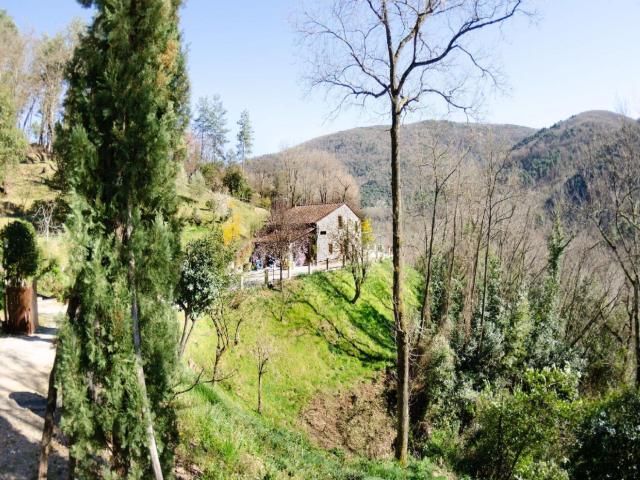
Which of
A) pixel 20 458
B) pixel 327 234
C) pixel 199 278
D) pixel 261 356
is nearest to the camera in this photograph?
pixel 20 458

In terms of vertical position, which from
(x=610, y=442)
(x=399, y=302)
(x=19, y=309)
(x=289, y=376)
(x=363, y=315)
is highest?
(x=399, y=302)

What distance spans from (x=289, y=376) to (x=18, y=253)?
10966mm

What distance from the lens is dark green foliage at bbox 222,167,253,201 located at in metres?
44.5

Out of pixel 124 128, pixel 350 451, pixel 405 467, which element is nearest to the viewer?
pixel 124 128

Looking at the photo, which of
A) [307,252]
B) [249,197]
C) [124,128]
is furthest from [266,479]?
[249,197]

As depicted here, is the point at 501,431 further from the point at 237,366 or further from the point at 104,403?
the point at 104,403

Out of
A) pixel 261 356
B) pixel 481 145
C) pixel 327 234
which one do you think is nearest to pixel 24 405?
pixel 261 356

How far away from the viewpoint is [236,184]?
44.9m

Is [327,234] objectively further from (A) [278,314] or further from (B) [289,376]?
(B) [289,376]

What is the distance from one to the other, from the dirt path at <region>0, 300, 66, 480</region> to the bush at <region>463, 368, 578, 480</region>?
1007 cm

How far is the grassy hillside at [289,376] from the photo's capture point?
764 cm

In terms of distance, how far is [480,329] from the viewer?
21266mm

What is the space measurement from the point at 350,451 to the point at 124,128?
43.8ft

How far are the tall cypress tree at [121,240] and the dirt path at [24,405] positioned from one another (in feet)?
2.03
